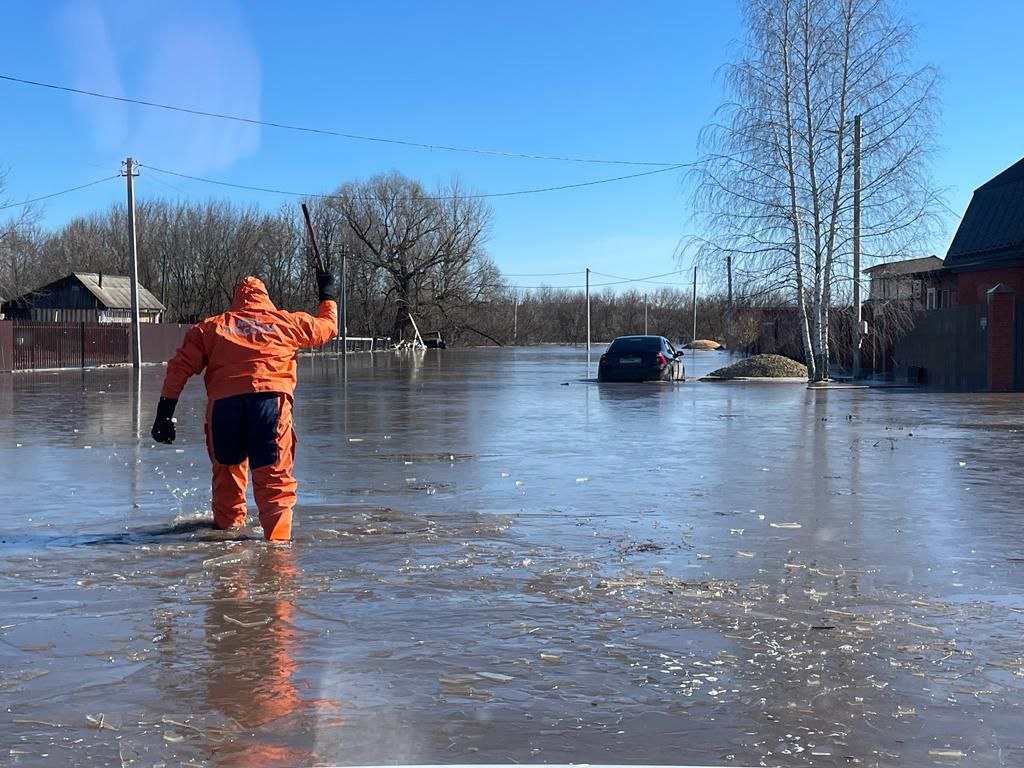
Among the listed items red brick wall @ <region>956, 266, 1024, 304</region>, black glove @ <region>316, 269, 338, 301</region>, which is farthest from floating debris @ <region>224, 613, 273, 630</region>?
red brick wall @ <region>956, 266, 1024, 304</region>

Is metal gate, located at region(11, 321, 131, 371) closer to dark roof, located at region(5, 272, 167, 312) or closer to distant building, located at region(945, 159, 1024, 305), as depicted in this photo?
dark roof, located at region(5, 272, 167, 312)

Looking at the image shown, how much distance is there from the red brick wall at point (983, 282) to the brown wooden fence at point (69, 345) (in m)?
31.7

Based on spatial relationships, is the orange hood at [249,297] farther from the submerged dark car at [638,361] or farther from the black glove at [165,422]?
the submerged dark car at [638,361]

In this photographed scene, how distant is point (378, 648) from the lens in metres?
4.93

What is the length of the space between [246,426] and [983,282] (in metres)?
31.7

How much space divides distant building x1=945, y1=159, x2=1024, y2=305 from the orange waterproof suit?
28.3 metres

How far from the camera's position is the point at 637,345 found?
95.4 feet

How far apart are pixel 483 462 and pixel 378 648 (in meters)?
6.88

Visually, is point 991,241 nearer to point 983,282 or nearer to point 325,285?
point 983,282

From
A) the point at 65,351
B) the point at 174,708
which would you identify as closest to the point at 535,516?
the point at 174,708

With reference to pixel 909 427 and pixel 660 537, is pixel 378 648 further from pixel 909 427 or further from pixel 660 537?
pixel 909 427

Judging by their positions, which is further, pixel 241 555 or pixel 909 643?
pixel 241 555

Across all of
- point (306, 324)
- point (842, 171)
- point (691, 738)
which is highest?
point (842, 171)

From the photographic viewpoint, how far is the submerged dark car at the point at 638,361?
94.0 feet
